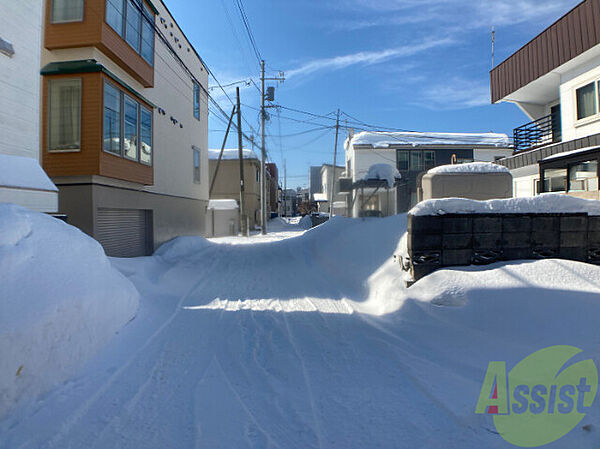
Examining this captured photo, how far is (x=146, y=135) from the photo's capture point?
431 inches

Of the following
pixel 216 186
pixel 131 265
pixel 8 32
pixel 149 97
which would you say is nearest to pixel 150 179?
pixel 149 97

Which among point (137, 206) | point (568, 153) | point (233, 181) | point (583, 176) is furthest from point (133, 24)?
point (233, 181)

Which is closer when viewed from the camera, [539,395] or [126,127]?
[539,395]

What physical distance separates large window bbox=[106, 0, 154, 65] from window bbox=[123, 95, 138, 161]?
1928mm

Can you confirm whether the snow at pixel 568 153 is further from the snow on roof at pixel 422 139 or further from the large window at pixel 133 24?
the snow on roof at pixel 422 139

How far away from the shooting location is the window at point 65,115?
832cm

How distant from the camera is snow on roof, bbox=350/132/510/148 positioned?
1118 inches

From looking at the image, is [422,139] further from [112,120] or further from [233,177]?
[112,120]

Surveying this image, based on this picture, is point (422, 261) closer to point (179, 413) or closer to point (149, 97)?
point (179, 413)

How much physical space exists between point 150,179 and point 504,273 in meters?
10.5

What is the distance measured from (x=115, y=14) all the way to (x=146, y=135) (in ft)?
11.5

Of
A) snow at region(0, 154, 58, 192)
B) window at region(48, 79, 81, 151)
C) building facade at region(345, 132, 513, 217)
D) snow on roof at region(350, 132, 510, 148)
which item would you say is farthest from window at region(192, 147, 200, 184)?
snow on roof at region(350, 132, 510, 148)

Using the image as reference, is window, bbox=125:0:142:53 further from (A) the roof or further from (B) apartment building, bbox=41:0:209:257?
(A) the roof

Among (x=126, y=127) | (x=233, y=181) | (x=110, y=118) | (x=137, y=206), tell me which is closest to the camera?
(x=110, y=118)
